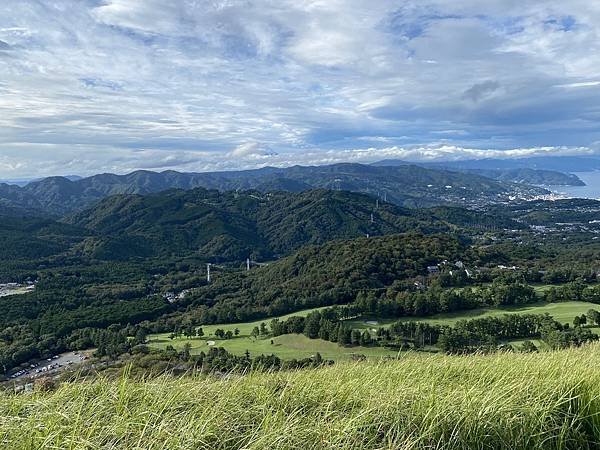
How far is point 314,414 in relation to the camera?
11.6 ft

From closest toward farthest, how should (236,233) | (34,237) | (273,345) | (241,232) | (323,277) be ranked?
(273,345) < (323,277) < (34,237) < (236,233) < (241,232)

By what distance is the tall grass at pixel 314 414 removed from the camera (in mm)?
2924

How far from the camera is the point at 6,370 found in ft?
145

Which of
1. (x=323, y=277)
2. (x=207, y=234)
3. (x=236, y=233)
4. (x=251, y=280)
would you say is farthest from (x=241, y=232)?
(x=323, y=277)

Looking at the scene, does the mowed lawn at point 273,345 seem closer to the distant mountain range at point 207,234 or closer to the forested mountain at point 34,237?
the distant mountain range at point 207,234

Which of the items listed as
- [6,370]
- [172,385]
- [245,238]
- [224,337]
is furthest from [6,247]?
[172,385]

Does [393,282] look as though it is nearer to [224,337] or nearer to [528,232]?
[224,337]

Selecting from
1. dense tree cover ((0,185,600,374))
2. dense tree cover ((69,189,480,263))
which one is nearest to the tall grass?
dense tree cover ((0,185,600,374))

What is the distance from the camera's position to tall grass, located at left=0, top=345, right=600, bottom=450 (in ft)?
9.59

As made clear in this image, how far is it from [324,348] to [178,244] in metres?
138

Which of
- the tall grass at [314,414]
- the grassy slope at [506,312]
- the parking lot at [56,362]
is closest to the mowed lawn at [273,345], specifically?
the grassy slope at [506,312]

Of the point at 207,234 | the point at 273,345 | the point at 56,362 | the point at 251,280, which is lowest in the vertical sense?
the point at 251,280

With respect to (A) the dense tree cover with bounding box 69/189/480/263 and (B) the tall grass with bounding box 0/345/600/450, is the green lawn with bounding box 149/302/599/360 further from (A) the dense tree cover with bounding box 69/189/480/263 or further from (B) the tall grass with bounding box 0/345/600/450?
(A) the dense tree cover with bounding box 69/189/480/263

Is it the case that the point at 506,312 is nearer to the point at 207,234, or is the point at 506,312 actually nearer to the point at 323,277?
the point at 323,277
